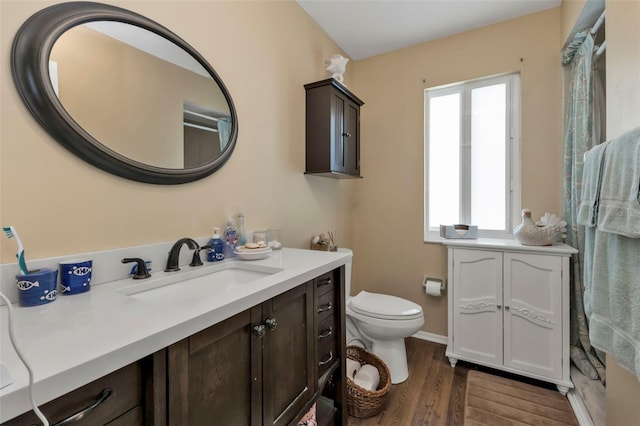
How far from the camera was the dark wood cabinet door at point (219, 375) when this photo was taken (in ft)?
2.02

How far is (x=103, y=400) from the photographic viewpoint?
→ 498 mm

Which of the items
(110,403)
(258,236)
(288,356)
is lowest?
(288,356)

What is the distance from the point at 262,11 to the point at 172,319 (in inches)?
68.8

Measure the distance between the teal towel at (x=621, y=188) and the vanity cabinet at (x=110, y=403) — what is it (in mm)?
1487

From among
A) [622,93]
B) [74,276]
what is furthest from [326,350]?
[622,93]

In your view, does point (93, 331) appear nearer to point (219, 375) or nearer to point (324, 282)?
point (219, 375)

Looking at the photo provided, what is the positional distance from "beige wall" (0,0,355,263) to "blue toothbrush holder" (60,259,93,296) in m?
0.08

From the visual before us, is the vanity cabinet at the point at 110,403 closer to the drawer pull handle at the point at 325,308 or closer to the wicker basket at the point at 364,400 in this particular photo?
the drawer pull handle at the point at 325,308

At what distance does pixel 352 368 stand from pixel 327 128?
1.58 meters

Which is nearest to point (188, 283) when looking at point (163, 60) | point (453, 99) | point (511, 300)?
point (163, 60)

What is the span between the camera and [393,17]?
6.76 ft

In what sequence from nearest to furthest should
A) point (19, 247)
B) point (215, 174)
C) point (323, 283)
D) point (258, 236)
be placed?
point (19, 247)
point (323, 283)
point (215, 174)
point (258, 236)

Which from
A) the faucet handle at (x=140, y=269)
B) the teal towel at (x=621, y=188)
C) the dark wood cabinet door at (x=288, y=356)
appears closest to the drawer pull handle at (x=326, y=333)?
the dark wood cabinet door at (x=288, y=356)

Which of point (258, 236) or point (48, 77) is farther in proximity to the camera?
point (258, 236)
